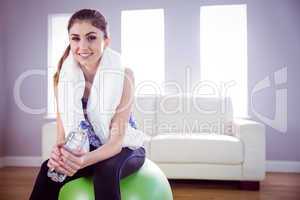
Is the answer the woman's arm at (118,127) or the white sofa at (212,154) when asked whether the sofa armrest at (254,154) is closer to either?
the white sofa at (212,154)

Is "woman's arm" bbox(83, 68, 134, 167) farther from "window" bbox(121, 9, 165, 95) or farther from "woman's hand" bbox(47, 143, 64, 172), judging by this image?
"window" bbox(121, 9, 165, 95)

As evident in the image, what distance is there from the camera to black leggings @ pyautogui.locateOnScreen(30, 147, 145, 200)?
90 cm

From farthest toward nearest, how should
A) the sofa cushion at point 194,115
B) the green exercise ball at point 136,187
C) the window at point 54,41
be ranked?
1. the window at point 54,41
2. the sofa cushion at point 194,115
3. the green exercise ball at point 136,187

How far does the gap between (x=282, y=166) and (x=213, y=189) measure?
107 centimetres

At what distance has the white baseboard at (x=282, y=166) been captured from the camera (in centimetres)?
294

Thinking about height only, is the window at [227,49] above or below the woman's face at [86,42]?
above

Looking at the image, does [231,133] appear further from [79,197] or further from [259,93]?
[79,197]

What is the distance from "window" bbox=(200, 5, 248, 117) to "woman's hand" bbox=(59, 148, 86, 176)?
8.03ft

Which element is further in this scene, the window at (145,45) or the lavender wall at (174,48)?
the window at (145,45)

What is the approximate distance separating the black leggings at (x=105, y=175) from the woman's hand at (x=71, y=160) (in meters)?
0.08

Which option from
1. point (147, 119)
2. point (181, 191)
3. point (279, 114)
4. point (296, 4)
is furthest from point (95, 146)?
point (296, 4)

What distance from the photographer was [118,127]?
1058mm

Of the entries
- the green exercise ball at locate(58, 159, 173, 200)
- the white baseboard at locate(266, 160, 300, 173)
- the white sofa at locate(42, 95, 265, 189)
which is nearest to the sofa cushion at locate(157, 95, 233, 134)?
the white sofa at locate(42, 95, 265, 189)

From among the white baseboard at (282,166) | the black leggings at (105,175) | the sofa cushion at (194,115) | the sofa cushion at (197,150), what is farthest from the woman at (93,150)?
the white baseboard at (282,166)
